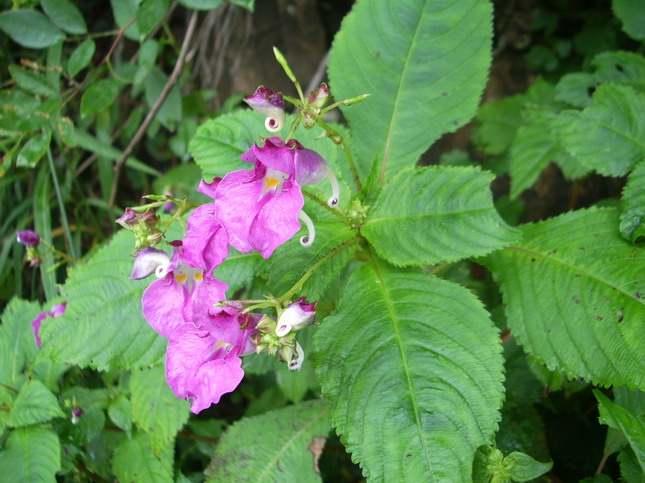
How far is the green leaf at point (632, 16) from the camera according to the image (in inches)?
70.4

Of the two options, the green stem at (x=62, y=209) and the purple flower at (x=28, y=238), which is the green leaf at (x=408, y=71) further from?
the green stem at (x=62, y=209)

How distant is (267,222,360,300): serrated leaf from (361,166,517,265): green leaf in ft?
0.25

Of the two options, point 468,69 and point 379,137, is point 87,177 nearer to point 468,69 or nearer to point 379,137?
point 379,137

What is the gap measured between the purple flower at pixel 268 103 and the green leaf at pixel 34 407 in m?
0.98

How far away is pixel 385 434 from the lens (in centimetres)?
102

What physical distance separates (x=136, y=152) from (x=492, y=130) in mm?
1928

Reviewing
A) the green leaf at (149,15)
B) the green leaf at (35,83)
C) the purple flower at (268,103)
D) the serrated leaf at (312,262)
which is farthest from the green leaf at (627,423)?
the green leaf at (35,83)

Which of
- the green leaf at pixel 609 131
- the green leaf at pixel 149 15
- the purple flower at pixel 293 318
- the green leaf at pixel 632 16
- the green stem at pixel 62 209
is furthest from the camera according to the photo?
the green stem at pixel 62 209

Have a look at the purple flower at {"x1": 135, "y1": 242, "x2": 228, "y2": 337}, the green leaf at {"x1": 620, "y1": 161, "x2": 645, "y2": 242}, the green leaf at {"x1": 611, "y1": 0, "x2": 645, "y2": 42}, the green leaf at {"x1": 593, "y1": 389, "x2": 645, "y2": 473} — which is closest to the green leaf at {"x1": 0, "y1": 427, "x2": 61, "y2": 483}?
the purple flower at {"x1": 135, "y1": 242, "x2": 228, "y2": 337}

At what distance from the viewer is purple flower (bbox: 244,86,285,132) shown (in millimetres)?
937

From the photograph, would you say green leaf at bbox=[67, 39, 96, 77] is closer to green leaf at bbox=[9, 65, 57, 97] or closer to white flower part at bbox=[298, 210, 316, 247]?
green leaf at bbox=[9, 65, 57, 97]

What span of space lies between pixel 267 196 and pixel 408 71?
653mm

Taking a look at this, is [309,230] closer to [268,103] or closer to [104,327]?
[268,103]

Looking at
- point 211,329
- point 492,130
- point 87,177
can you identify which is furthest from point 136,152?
point 211,329
